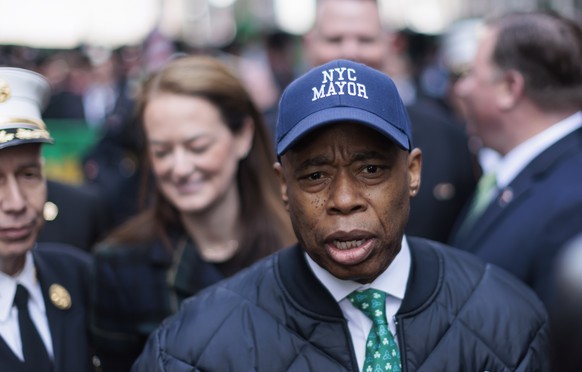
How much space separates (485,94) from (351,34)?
91 centimetres

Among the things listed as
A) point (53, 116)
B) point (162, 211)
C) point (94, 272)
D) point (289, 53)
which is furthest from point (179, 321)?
point (289, 53)

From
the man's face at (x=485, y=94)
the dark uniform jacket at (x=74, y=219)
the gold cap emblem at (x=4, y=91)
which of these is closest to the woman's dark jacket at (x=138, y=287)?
the dark uniform jacket at (x=74, y=219)

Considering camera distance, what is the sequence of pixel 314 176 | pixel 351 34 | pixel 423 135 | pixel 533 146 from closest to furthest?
pixel 314 176 → pixel 533 146 → pixel 423 135 → pixel 351 34

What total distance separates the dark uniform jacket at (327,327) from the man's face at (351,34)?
2345mm

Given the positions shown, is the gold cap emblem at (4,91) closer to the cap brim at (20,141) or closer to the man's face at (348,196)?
the cap brim at (20,141)

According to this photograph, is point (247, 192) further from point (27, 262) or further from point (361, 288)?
point (361, 288)

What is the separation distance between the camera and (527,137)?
3.83m

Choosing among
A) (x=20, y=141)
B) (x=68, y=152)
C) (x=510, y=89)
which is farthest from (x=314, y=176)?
(x=68, y=152)

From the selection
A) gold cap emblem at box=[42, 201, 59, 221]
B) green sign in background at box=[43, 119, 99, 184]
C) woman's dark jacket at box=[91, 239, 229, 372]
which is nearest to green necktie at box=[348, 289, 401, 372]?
woman's dark jacket at box=[91, 239, 229, 372]

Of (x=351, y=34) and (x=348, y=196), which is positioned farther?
(x=351, y=34)

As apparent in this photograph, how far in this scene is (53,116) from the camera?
11758 mm

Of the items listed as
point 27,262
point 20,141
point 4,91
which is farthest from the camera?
point 27,262

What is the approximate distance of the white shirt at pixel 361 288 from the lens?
2205mm

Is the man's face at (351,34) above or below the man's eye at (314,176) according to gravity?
above
